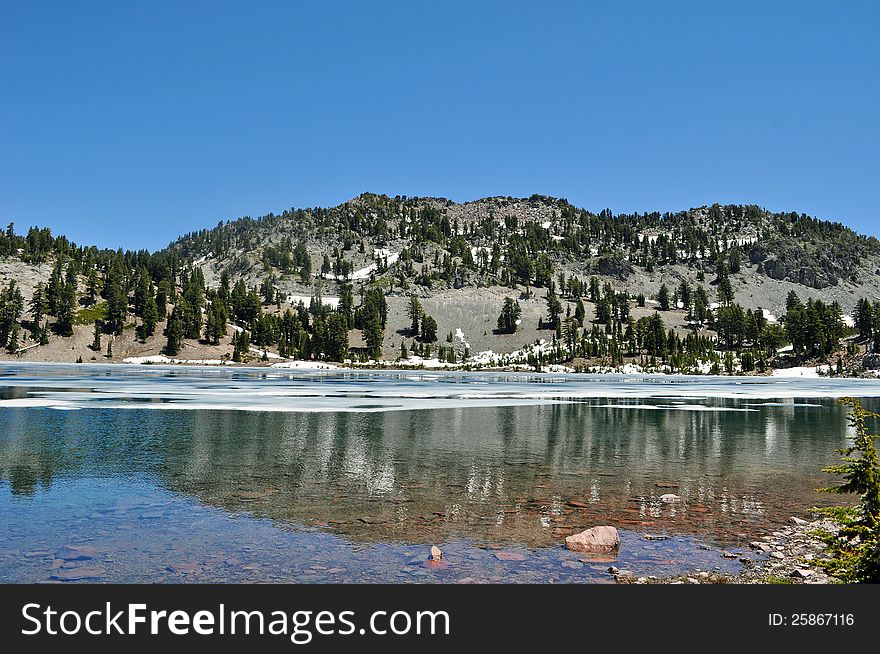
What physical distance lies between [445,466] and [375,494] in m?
5.77

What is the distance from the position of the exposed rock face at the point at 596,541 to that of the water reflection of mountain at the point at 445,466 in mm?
813

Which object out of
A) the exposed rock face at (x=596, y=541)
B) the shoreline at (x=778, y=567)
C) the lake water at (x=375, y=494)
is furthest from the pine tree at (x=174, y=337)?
the shoreline at (x=778, y=567)

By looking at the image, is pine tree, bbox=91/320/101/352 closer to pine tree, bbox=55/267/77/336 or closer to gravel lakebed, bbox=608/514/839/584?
pine tree, bbox=55/267/77/336

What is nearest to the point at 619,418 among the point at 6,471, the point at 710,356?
the point at 6,471

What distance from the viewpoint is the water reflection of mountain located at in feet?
59.1

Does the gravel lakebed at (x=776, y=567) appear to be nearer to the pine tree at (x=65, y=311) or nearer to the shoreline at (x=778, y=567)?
the shoreline at (x=778, y=567)

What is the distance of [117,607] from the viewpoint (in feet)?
32.4

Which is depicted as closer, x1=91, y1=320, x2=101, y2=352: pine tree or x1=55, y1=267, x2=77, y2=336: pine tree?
x1=91, y1=320, x2=101, y2=352: pine tree

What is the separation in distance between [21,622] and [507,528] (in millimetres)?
11013

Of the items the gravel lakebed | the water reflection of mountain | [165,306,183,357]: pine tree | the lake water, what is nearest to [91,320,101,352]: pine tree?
[165,306,183,357]: pine tree

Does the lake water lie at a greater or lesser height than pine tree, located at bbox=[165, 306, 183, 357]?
lesser

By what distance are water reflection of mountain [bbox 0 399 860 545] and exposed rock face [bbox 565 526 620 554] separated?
2.67 feet

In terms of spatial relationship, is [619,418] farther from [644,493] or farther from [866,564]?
[866,564]

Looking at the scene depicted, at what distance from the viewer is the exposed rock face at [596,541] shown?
1478cm
